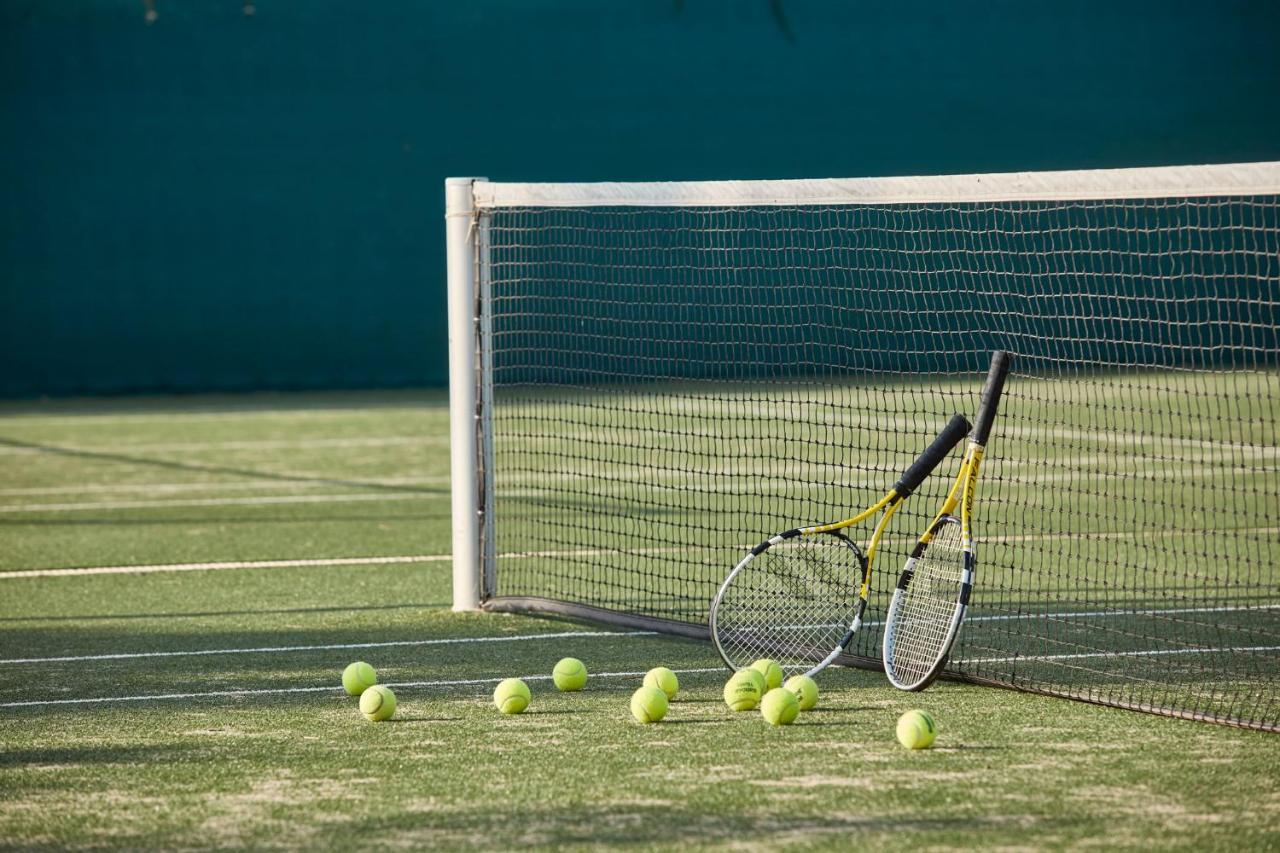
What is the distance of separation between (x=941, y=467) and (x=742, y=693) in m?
7.10

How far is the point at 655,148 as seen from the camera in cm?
2411

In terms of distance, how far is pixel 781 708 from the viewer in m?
5.68

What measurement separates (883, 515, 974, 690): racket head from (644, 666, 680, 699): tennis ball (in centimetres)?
81

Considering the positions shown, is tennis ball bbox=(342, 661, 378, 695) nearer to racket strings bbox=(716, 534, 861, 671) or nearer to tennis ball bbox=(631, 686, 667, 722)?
tennis ball bbox=(631, 686, 667, 722)

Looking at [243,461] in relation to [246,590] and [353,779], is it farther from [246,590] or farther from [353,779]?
[353,779]

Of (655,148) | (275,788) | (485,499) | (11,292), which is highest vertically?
(655,148)

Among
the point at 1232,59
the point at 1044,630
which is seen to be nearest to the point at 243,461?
the point at 1044,630

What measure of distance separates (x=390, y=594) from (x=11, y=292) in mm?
15682

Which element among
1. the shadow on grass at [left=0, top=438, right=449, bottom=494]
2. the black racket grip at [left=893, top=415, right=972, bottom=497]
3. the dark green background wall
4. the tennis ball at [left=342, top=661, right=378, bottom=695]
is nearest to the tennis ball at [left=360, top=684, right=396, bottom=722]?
the tennis ball at [left=342, top=661, right=378, bottom=695]

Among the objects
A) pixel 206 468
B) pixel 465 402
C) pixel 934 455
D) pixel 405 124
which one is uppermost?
pixel 405 124

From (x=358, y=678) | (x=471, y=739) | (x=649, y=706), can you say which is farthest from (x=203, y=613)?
(x=649, y=706)

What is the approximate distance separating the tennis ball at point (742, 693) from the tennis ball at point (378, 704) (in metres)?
1.23

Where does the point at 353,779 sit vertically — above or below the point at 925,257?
below

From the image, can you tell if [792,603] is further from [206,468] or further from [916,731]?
[206,468]
